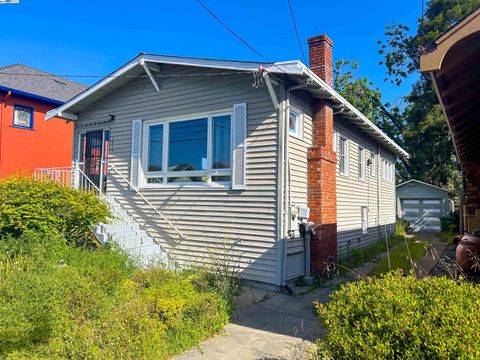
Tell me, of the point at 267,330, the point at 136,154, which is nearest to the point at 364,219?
the point at 136,154

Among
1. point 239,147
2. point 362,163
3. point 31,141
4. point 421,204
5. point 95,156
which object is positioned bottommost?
point 421,204

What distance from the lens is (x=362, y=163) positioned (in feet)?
41.2

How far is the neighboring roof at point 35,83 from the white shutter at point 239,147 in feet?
39.1

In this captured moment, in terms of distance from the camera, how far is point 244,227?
7.48 m

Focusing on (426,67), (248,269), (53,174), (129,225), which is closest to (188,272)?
(248,269)

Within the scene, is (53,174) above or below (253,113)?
below

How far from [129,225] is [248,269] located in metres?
3.11

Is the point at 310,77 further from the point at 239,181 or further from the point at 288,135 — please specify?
the point at 239,181

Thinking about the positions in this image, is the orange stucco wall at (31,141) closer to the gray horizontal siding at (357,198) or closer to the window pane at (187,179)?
the window pane at (187,179)

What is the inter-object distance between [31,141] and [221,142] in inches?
467

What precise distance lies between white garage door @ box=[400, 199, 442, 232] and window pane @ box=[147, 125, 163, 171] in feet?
58.1

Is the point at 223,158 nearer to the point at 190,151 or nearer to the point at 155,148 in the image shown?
the point at 190,151

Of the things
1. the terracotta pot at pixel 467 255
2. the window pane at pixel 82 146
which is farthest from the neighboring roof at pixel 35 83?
the terracotta pot at pixel 467 255

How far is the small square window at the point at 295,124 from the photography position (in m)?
7.84
